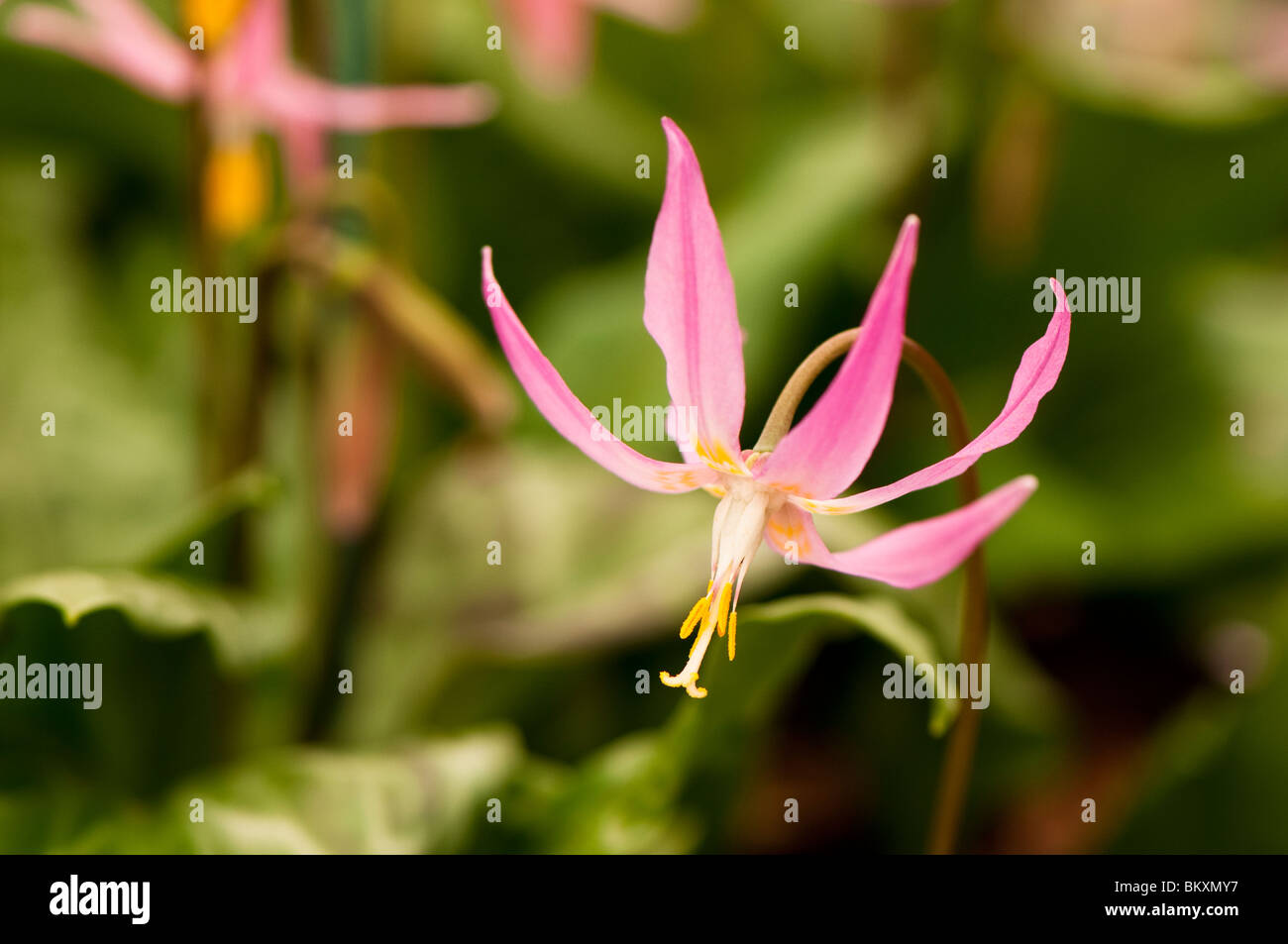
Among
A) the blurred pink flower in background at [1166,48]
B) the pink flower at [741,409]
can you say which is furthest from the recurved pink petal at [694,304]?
the blurred pink flower in background at [1166,48]

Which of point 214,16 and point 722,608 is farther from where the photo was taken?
point 214,16

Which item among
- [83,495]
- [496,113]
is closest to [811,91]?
[496,113]

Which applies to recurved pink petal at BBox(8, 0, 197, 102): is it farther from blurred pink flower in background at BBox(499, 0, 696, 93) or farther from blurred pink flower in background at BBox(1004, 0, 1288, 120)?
blurred pink flower in background at BBox(1004, 0, 1288, 120)

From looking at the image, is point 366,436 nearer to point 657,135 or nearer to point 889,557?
point 889,557

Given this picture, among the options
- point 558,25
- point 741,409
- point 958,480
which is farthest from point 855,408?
point 558,25

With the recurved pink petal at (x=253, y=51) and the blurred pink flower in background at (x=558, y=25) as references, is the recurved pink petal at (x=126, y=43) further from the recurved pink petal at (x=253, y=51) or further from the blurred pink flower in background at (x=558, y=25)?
the blurred pink flower in background at (x=558, y=25)

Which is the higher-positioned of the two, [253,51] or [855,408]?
[253,51]

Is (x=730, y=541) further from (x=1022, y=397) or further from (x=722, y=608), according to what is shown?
(x=1022, y=397)

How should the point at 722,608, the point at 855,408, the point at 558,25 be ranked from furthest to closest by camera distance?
the point at 558,25
the point at 722,608
the point at 855,408
